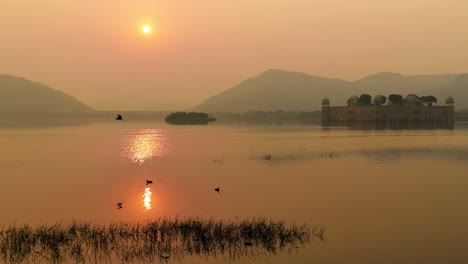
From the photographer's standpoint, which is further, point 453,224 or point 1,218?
point 1,218

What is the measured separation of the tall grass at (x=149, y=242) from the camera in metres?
20.3

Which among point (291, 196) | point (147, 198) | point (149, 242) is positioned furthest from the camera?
point (147, 198)

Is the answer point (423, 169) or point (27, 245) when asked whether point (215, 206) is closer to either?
point (27, 245)

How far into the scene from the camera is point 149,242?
71.4 feet

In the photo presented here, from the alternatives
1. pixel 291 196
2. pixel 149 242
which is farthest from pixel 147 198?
pixel 149 242

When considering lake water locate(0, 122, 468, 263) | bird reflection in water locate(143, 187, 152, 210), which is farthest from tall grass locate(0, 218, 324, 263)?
bird reflection in water locate(143, 187, 152, 210)

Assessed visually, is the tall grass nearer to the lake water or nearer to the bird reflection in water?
the lake water

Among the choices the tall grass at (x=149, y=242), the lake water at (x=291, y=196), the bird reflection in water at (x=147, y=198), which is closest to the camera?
the tall grass at (x=149, y=242)

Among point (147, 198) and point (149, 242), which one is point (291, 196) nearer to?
point (147, 198)

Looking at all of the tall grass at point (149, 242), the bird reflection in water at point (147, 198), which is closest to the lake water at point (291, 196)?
the bird reflection in water at point (147, 198)

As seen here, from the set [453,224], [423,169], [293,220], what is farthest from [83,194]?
[423,169]

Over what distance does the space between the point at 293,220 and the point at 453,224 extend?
28.6 ft

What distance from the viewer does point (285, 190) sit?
3791 cm

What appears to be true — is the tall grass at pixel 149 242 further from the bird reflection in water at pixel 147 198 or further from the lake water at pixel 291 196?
the bird reflection in water at pixel 147 198
